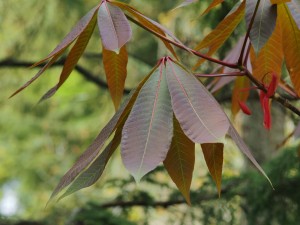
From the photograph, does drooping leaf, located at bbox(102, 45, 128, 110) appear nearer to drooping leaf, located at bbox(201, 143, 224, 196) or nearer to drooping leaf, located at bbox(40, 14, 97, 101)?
drooping leaf, located at bbox(40, 14, 97, 101)

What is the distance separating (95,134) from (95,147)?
Result: 272 cm

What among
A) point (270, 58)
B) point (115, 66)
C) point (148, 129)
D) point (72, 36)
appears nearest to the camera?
point (148, 129)

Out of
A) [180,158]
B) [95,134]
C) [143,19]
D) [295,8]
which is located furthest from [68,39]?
[95,134]

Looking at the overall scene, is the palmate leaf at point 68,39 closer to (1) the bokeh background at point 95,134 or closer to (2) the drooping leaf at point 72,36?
(2) the drooping leaf at point 72,36

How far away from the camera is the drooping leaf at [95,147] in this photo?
0.79 meters

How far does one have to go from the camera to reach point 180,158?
86 cm

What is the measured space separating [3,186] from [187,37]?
13.8 feet

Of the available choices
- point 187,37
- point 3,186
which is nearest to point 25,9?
point 187,37

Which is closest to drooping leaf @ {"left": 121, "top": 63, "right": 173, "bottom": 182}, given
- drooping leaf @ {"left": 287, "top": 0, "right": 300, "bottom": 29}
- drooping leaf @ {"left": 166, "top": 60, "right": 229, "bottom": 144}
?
drooping leaf @ {"left": 166, "top": 60, "right": 229, "bottom": 144}

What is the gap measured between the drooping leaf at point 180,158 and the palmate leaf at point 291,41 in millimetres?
266

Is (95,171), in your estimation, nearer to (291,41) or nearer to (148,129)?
(148,129)

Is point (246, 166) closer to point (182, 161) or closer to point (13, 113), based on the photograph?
point (182, 161)

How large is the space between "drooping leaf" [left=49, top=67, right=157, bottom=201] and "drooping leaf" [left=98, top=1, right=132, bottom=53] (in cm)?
8

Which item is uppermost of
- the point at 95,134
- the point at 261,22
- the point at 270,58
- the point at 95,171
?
the point at 261,22
